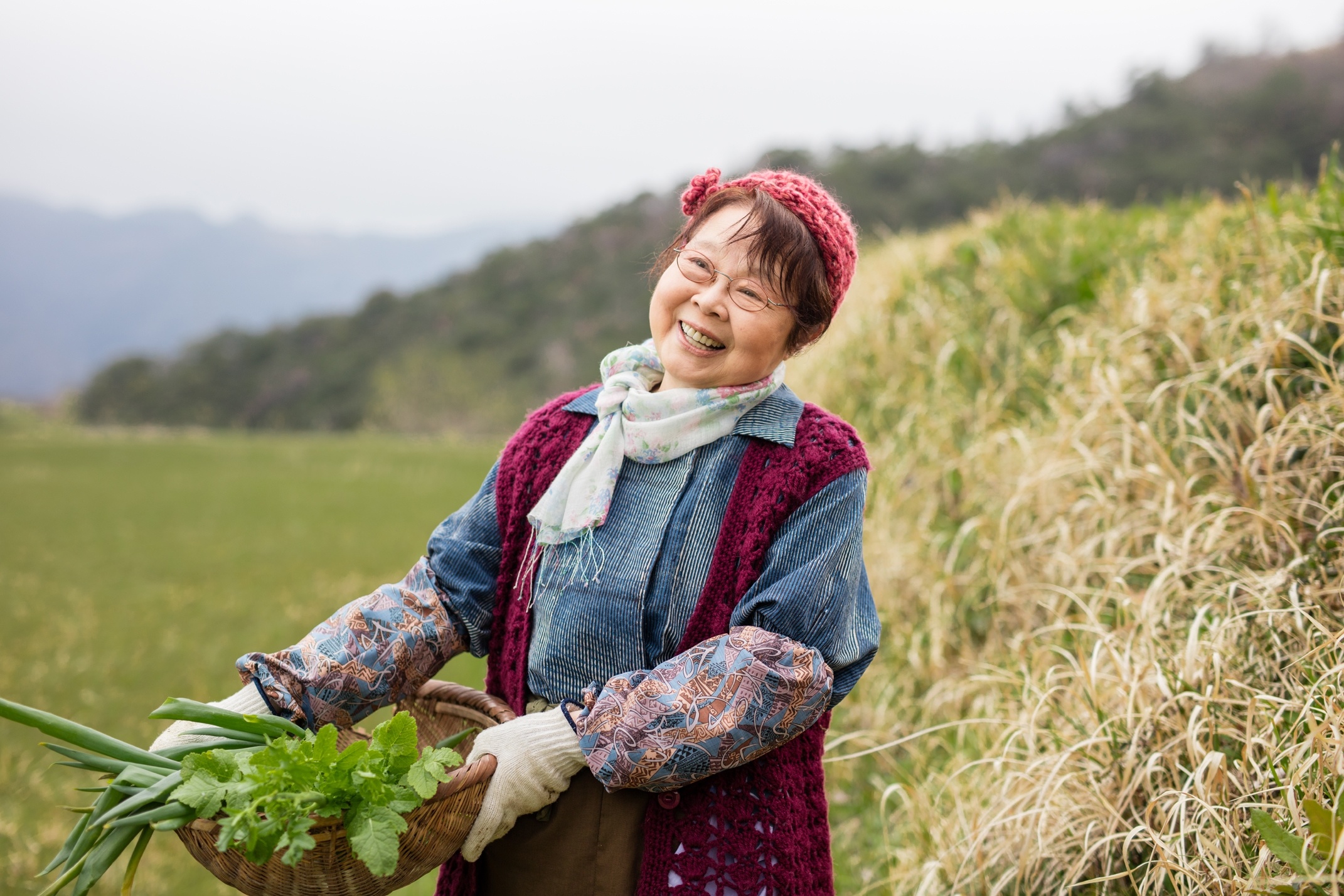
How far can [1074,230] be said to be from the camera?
210 inches

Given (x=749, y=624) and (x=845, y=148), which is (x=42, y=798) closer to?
(x=749, y=624)

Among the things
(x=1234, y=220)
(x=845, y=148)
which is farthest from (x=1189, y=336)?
(x=845, y=148)

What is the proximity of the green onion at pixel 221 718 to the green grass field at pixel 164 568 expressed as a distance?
1.86 meters

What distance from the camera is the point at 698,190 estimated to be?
1832 mm

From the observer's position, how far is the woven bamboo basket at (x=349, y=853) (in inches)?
54.4

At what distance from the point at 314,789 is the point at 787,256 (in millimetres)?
1156

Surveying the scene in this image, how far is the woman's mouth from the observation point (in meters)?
1.71

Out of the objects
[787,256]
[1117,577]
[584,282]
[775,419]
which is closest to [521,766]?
[775,419]

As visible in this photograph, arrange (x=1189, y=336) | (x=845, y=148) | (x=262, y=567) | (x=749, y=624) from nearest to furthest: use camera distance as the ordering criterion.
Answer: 1. (x=749, y=624)
2. (x=1189, y=336)
3. (x=262, y=567)
4. (x=845, y=148)

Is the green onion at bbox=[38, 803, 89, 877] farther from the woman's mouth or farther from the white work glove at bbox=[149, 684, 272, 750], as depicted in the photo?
→ the woman's mouth

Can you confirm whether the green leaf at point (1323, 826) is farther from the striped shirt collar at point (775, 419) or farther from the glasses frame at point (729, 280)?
the glasses frame at point (729, 280)

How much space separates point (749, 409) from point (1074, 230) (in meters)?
4.32

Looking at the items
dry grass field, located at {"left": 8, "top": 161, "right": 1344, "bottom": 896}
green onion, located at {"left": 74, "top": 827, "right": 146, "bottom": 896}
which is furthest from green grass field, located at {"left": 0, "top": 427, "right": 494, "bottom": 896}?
green onion, located at {"left": 74, "top": 827, "right": 146, "bottom": 896}

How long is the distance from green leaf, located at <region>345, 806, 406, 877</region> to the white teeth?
922mm
